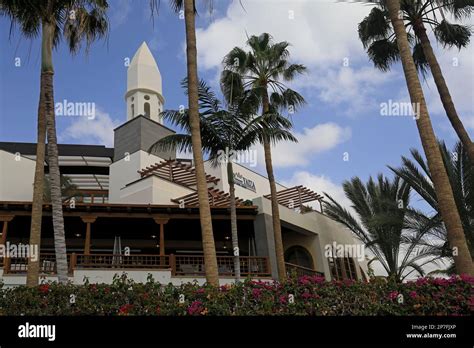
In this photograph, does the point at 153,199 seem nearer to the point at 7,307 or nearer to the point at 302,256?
the point at 302,256

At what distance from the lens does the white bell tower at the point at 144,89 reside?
3578cm

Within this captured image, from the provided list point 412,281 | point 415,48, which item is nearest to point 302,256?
point 415,48

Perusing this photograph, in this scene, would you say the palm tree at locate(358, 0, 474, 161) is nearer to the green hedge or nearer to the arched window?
the green hedge

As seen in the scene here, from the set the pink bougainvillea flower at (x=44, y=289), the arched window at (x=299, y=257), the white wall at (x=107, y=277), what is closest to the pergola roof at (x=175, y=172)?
the arched window at (x=299, y=257)

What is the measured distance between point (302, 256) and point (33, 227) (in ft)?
46.8

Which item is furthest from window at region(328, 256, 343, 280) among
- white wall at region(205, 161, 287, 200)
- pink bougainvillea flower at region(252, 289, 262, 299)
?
pink bougainvillea flower at region(252, 289, 262, 299)

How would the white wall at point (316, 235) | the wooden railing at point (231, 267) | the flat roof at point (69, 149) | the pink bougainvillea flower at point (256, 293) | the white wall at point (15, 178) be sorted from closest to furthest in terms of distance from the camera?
the pink bougainvillea flower at point (256, 293) < the wooden railing at point (231, 267) < the white wall at point (316, 235) < the white wall at point (15, 178) < the flat roof at point (69, 149)

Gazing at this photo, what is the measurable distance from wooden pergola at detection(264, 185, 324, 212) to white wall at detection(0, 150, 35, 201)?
47.8ft

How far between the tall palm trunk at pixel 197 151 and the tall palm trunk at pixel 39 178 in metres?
4.02

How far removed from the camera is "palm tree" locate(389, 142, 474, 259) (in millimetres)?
17141

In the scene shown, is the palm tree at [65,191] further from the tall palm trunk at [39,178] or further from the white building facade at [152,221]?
the tall palm trunk at [39,178]

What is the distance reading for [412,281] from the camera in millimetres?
10266

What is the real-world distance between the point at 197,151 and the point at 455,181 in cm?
965

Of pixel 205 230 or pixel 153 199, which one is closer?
pixel 205 230
